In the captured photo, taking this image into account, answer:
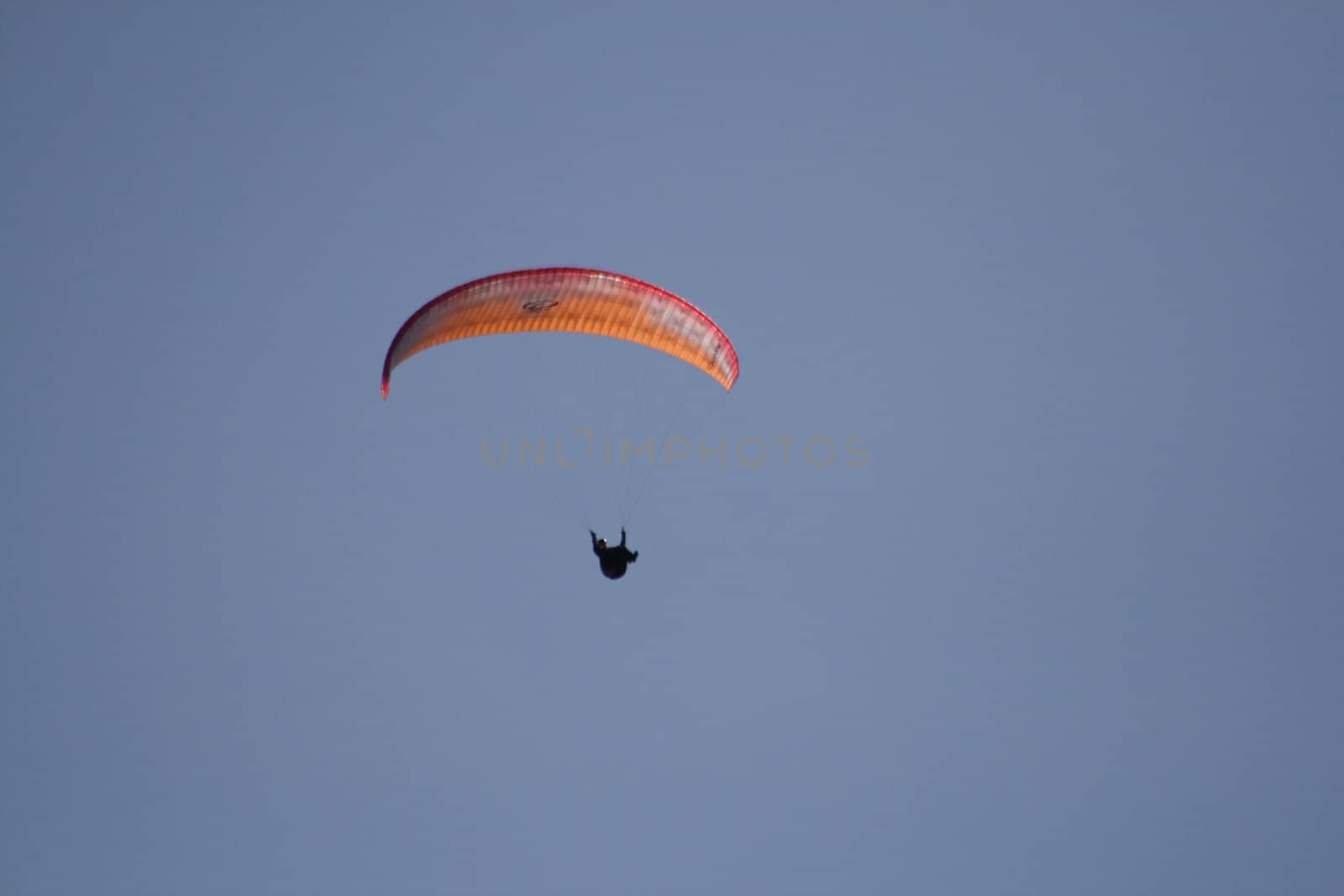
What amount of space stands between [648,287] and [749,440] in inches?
384

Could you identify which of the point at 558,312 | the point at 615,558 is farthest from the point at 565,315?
the point at 615,558

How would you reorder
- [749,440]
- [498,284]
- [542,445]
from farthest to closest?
[749,440] < [498,284] < [542,445]

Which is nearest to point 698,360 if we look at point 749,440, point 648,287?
point 648,287

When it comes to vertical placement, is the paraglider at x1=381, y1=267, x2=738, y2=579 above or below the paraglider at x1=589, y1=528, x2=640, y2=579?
above

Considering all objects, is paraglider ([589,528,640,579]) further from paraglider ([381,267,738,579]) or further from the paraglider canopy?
the paraglider canopy

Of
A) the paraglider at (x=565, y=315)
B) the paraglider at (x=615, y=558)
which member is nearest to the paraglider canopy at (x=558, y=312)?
the paraglider at (x=565, y=315)

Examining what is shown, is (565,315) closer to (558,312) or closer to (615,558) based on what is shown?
(558,312)

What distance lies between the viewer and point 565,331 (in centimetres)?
2531

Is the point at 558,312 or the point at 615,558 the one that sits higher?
the point at 558,312

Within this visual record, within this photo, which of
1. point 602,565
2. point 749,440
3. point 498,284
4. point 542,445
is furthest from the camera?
point 749,440

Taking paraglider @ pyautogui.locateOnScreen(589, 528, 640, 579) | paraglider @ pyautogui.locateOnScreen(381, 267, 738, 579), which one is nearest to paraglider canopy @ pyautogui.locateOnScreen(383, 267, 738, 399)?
paraglider @ pyautogui.locateOnScreen(381, 267, 738, 579)

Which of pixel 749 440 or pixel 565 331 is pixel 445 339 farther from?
pixel 749 440

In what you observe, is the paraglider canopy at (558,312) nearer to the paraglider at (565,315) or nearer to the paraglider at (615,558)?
the paraglider at (565,315)

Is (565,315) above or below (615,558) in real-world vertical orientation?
above
